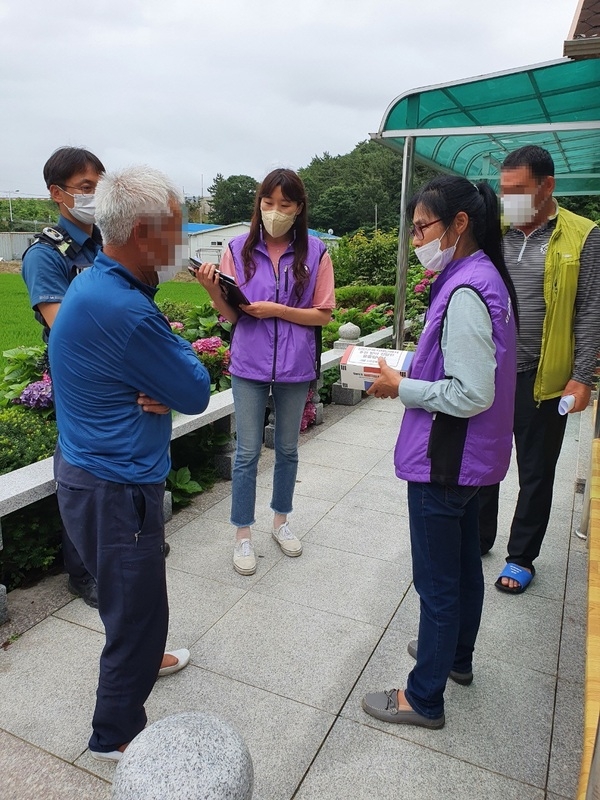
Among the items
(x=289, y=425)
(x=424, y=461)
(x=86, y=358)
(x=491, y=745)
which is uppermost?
(x=86, y=358)

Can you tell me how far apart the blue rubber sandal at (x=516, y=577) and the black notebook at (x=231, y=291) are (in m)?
1.93

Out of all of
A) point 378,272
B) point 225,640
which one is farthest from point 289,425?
point 378,272

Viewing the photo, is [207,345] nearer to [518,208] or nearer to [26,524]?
[26,524]

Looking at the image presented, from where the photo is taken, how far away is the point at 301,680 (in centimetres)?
244

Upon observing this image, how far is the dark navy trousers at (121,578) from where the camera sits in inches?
70.1

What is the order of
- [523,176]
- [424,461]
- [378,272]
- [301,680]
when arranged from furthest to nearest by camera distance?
[378,272], [523,176], [301,680], [424,461]

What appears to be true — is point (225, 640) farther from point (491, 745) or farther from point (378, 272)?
point (378, 272)

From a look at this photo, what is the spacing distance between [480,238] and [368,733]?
177 centimetres

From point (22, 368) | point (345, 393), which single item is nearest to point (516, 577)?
point (22, 368)

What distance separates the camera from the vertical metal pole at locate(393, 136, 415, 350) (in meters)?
6.00

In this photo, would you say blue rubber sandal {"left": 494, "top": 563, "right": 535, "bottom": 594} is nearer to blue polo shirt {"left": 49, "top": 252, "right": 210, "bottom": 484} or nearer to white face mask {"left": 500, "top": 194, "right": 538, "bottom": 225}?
white face mask {"left": 500, "top": 194, "right": 538, "bottom": 225}

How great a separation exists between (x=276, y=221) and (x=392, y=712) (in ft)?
7.31

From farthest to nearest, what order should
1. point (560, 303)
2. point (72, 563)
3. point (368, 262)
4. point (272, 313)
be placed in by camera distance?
point (368, 262) → point (272, 313) → point (72, 563) → point (560, 303)

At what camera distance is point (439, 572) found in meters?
1.99
